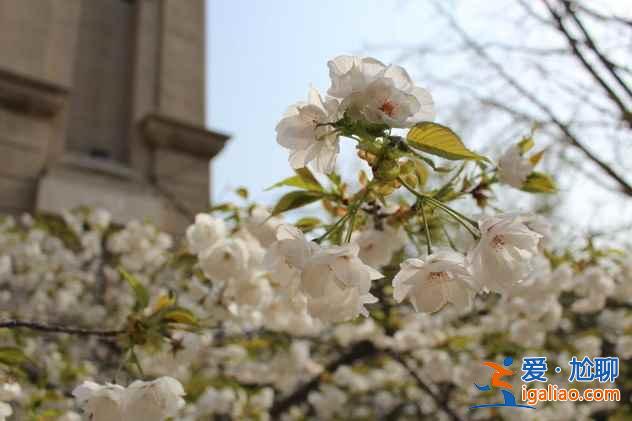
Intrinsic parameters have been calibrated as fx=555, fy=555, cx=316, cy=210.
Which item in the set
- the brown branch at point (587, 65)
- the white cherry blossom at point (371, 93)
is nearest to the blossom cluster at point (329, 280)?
the white cherry blossom at point (371, 93)

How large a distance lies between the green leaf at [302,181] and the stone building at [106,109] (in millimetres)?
3973

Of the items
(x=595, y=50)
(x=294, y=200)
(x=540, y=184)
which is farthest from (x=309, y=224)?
(x=595, y=50)

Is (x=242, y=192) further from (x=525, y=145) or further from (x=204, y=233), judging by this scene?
(x=525, y=145)

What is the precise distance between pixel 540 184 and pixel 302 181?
0.59 meters

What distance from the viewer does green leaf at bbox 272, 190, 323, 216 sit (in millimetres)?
1182

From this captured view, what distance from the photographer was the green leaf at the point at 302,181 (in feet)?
3.87

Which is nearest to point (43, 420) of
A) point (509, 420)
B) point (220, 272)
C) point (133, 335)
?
point (133, 335)

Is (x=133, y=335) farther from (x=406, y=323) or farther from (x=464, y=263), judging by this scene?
(x=406, y=323)

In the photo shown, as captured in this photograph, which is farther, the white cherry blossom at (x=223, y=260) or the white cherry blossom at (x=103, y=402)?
the white cherry blossom at (x=223, y=260)

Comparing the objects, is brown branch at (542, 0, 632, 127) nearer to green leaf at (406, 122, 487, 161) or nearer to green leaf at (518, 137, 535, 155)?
green leaf at (518, 137, 535, 155)

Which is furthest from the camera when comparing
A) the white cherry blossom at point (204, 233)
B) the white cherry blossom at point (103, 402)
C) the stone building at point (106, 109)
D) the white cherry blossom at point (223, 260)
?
the stone building at point (106, 109)

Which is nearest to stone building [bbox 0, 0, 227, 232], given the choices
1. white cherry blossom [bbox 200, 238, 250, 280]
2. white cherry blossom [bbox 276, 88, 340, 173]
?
white cherry blossom [bbox 200, 238, 250, 280]

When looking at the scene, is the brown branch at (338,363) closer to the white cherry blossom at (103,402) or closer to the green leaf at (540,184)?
the green leaf at (540,184)

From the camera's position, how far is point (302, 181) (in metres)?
1.19
